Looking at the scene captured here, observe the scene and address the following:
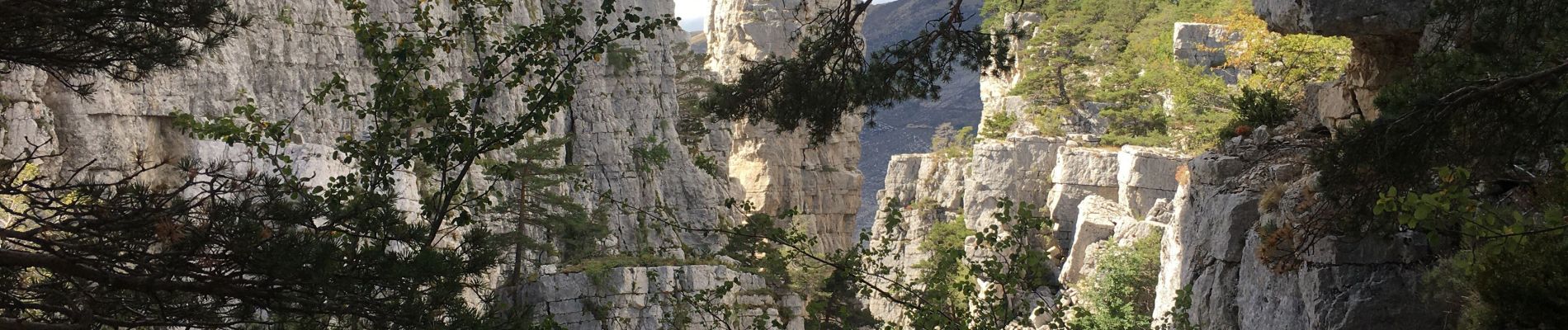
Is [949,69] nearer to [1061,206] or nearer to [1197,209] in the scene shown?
[1197,209]

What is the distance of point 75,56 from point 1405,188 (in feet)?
25.1

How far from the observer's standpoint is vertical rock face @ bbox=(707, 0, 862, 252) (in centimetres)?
5159

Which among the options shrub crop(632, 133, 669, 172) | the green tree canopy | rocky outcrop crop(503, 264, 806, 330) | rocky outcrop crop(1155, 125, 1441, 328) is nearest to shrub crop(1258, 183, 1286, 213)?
rocky outcrop crop(1155, 125, 1441, 328)

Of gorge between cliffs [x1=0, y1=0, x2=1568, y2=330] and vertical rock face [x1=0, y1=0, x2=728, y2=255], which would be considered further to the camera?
vertical rock face [x1=0, y1=0, x2=728, y2=255]

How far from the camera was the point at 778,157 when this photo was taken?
5181 cm

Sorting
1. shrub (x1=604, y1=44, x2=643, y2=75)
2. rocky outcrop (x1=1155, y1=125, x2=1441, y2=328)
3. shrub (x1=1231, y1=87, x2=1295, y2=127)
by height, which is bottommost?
rocky outcrop (x1=1155, y1=125, x2=1441, y2=328)

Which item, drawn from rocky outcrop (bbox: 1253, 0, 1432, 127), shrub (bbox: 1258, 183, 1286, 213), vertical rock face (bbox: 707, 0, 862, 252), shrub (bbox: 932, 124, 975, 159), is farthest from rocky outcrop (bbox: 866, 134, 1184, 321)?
shrub (bbox: 1258, 183, 1286, 213)

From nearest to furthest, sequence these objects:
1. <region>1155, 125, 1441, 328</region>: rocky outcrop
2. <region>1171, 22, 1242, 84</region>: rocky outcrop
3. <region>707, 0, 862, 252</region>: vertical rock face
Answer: <region>1155, 125, 1441, 328</region>: rocky outcrop, <region>1171, 22, 1242, 84</region>: rocky outcrop, <region>707, 0, 862, 252</region>: vertical rock face

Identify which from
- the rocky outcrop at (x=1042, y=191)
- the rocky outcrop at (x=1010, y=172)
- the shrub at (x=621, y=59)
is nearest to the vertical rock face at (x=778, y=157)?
the rocky outcrop at (x=1042, y=191)

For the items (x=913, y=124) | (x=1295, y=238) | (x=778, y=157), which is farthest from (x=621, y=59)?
(x=913, y=124)

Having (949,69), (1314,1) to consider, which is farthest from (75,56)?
(1314,1)

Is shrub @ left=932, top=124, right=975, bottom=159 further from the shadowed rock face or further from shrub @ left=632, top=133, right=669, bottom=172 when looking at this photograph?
the shadowed rock face

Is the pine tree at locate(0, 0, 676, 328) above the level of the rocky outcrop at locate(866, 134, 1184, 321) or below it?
below

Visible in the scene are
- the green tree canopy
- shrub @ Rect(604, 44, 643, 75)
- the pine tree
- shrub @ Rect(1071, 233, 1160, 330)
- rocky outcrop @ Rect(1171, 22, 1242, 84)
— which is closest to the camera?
the pine tree
